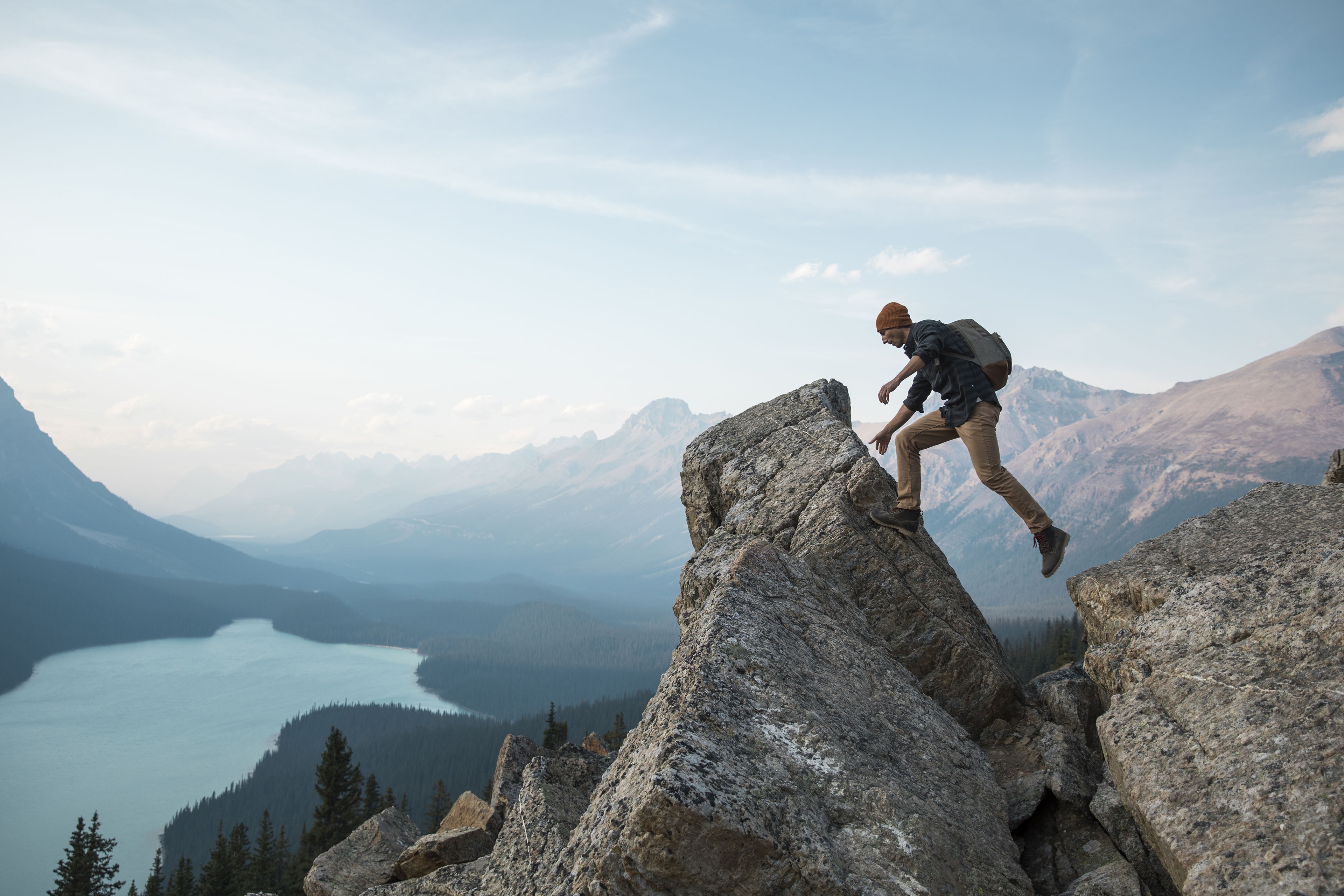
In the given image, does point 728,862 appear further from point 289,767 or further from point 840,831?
A: point 289,767

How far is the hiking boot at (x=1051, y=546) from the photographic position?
32.5 feet

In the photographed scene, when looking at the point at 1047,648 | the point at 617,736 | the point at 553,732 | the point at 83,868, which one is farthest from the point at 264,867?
the point at 1047,648

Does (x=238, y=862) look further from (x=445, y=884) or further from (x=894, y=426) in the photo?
(x=894, y=426)

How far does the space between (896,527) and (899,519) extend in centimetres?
15

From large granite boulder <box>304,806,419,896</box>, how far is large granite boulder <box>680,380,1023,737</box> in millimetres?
9032

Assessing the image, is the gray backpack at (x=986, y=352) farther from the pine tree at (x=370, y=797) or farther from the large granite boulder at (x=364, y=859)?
the pine tree at (x=370, y=797)

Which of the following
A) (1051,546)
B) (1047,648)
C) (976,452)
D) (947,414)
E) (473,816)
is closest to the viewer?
(976,452)

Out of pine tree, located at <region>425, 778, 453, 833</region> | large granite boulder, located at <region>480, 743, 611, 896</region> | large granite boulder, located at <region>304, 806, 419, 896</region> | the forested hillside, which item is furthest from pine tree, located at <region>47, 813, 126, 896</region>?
the forested hillside

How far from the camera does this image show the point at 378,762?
148 metres

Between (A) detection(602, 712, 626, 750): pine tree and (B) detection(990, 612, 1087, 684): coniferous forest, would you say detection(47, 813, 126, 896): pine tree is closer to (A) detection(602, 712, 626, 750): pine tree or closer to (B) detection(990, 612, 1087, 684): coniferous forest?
(A) detection(602, 712, 626, 750): pine tree

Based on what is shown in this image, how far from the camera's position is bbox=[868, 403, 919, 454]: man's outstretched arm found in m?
10.5

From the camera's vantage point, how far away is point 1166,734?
6.40 meters

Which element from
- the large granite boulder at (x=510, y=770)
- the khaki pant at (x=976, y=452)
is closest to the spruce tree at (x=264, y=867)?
the large granite boulder at (x=510, y=770)

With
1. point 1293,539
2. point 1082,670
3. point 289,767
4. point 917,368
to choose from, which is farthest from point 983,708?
point 289,767
